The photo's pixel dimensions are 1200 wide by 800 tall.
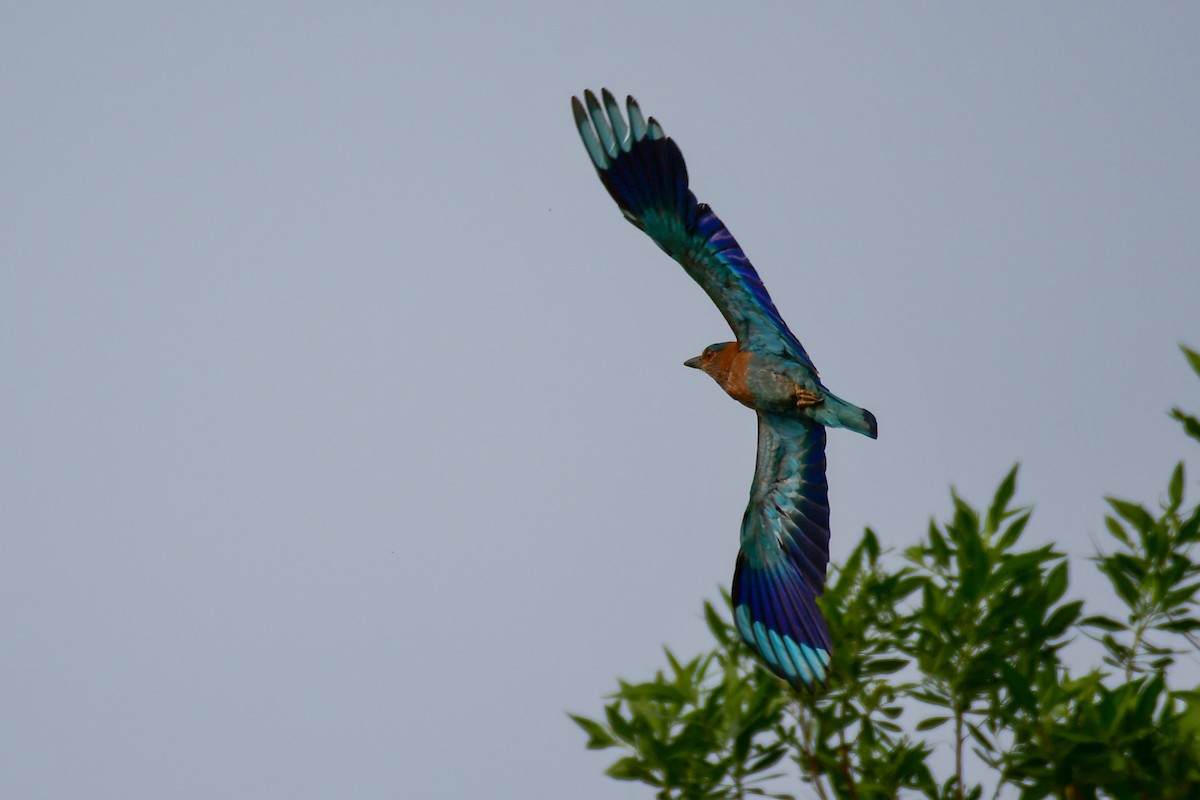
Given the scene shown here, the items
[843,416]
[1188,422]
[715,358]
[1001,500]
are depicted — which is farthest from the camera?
[715,358]

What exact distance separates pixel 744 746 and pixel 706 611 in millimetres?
815

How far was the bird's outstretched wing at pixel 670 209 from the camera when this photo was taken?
7.11 m

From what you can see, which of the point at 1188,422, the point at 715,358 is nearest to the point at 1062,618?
the point at 1188,422

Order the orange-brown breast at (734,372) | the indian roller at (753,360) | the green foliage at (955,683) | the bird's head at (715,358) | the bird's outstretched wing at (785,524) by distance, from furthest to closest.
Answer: the bird's head at (715,358) → the orange-brown breast at (734,372) → the indian roller at (753,360) → the bird's outstretched wing at (785,524) → the green foliage at (955,683)

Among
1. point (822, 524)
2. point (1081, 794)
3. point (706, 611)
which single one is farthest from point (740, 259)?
point (1081, 794)

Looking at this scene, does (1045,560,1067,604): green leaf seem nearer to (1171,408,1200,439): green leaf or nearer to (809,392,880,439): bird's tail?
(1171,408,1200,439): green leaf

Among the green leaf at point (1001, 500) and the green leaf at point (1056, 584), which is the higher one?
the green leaf at point (1001, 500)

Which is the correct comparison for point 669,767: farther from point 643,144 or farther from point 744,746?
point 643,144

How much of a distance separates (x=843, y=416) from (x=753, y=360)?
60 centimetres

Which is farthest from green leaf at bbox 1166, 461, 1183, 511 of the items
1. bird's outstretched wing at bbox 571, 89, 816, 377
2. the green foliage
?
bird's outstretched wing at bbox 571, 89, 816, 377

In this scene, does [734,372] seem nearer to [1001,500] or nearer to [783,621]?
[783,621]

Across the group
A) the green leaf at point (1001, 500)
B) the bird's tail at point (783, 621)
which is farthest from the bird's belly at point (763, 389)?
the green leaf at point (1001, 500)

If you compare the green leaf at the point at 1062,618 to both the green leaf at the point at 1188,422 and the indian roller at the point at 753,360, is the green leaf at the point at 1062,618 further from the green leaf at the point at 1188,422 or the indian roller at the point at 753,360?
the indian roller at the point at 753,360

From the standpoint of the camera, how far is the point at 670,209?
7133mm
